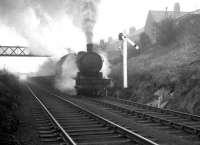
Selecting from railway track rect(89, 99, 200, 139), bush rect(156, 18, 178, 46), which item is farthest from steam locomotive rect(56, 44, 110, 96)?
bush rect(156, 18, 178, 46)

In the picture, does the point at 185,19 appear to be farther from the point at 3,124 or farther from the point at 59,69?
the point at 3,124

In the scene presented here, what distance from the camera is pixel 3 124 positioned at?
9.10 m

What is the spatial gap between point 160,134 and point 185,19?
27852 mm

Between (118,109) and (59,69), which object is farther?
(59,69)

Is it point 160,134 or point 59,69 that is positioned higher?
point 59,69

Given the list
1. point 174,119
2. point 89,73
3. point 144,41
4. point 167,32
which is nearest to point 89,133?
point 174,119

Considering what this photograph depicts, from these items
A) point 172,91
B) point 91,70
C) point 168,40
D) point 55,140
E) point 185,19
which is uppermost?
point 185,19

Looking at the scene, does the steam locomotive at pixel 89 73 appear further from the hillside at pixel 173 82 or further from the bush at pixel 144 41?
the bush at pixel 144 41

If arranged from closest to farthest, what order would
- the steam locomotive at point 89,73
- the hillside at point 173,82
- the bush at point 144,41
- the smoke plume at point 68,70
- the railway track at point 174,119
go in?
the railway track at point 174,119
the hillside at point 173,82
the steam locomotive at point 89,73
the smoke plume at point 68,70
the bush at point 144,41

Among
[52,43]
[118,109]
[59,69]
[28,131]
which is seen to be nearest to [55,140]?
[28,131]

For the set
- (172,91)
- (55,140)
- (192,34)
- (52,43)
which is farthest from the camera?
(52,43)

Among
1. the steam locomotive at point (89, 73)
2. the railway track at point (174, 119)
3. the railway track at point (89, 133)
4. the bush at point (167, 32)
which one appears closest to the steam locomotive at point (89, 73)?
the steam locomotive at point (89, 73)

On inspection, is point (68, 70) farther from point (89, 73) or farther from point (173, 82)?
point (173, 82)

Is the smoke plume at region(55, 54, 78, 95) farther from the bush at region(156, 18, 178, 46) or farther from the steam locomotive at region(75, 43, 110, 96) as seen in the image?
the bush at region(156, 18, 178, 46)
